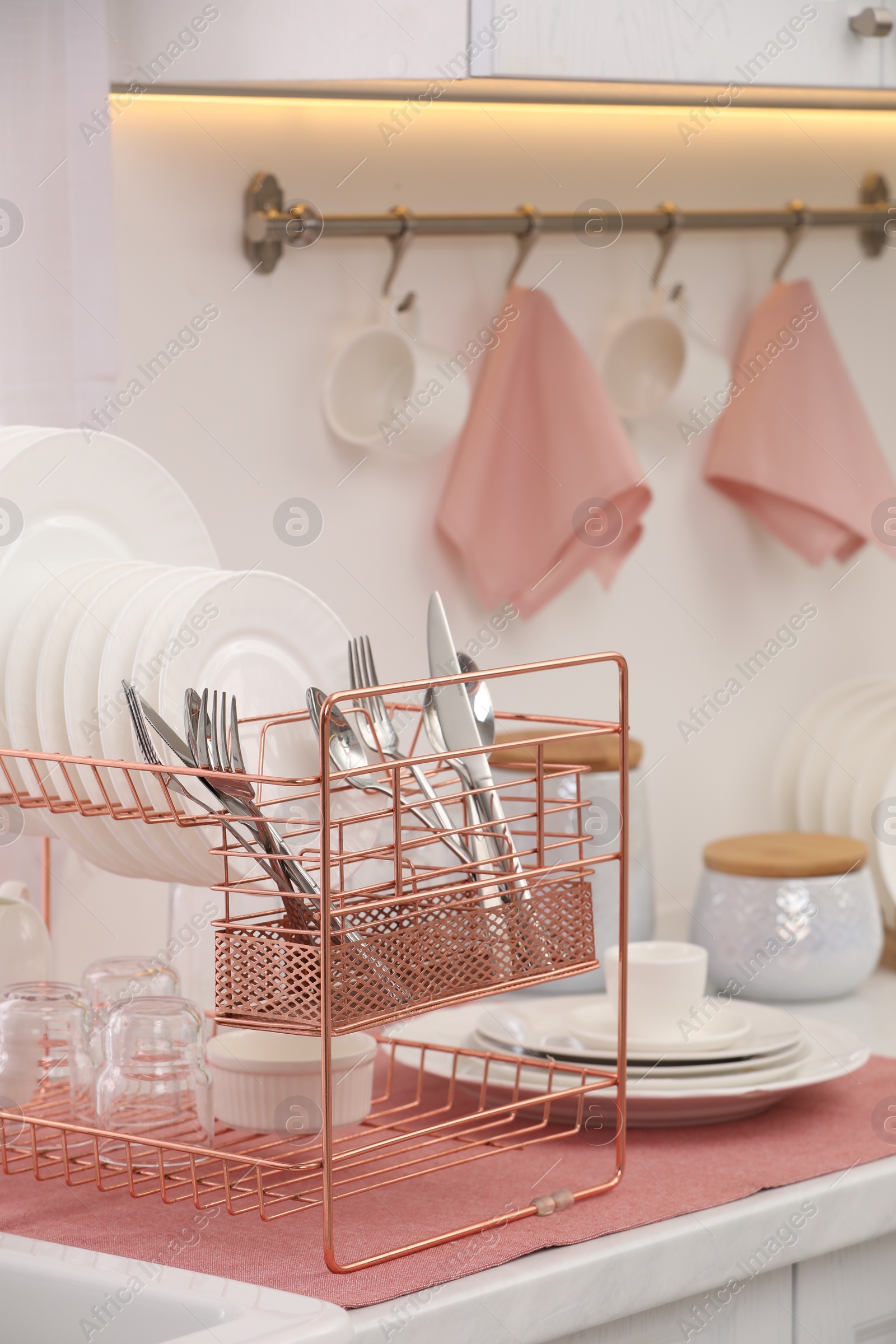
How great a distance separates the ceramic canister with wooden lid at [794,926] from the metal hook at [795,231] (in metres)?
0.67

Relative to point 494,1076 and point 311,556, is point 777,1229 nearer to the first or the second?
point 494,1076

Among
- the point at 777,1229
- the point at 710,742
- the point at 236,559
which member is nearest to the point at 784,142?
the point at 710,742

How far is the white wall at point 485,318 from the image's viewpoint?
142cm

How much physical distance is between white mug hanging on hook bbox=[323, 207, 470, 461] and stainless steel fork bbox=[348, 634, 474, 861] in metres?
0.55

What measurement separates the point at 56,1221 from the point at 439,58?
86cm

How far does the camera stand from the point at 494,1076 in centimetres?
108

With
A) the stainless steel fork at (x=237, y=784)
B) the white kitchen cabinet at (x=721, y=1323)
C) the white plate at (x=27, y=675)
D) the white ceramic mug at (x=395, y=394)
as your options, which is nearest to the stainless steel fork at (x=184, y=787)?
the stainless steel fork at (x=237, y=784)

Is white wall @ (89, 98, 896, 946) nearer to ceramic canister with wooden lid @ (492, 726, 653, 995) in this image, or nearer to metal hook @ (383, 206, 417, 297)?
metal hook @ (383, 206, 417, 297)

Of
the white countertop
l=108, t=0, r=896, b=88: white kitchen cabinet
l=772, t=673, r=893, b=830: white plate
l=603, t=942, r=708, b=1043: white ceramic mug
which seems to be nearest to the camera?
the white countertop

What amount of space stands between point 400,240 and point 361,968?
0.91 meters

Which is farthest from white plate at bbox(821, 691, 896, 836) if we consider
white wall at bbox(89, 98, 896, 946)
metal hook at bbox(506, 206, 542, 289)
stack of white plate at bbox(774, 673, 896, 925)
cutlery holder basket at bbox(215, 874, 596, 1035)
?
cutlery holder basket at bbox(215, 874, 596, 1035)

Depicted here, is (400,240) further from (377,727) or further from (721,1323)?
(721,1323)

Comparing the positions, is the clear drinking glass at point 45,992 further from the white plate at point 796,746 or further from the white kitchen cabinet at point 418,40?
the white plate at point 796,746

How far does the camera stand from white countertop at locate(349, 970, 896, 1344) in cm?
77
